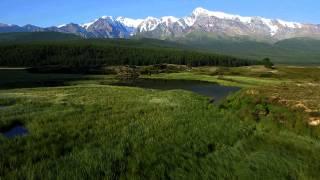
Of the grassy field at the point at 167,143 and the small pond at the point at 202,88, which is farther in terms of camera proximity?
the small pond at the point at 202,88

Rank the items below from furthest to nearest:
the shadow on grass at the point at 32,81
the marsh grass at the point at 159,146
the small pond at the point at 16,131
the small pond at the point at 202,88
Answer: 1. the shadow on grass at the point at 32,81
2. the small pond at the point at 202,88
3. the small pond at the point at 16,131
4. the marsh grass at the point at 159,146

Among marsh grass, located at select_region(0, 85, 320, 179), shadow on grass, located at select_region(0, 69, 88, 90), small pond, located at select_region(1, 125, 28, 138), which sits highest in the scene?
marsh grass, located at select_region(0, 85, 320, 179)

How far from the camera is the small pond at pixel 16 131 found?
91.6ft

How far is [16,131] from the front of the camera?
2956cm

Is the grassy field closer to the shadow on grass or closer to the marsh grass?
the marsh grass

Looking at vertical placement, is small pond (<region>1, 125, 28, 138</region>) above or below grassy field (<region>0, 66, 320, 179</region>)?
below

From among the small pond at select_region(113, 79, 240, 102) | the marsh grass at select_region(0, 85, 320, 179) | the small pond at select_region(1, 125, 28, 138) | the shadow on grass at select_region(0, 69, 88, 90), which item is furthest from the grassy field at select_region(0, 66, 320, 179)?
the shadow on grass at select_region(0, 69, 88, 90)

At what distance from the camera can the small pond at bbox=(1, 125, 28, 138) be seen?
27.9 metres

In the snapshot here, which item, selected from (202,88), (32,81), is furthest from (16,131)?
(32,81)

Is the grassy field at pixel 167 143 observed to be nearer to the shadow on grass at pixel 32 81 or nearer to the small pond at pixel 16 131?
→ the small pond at pixel 16 131

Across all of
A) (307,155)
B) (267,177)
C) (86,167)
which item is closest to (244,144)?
(307,155)

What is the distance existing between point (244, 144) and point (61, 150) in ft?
33.7

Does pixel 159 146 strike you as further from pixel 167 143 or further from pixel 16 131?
pixel 16 131

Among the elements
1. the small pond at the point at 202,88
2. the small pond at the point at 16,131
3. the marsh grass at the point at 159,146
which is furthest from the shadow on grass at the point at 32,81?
the marsh grass at the point at 159,146
